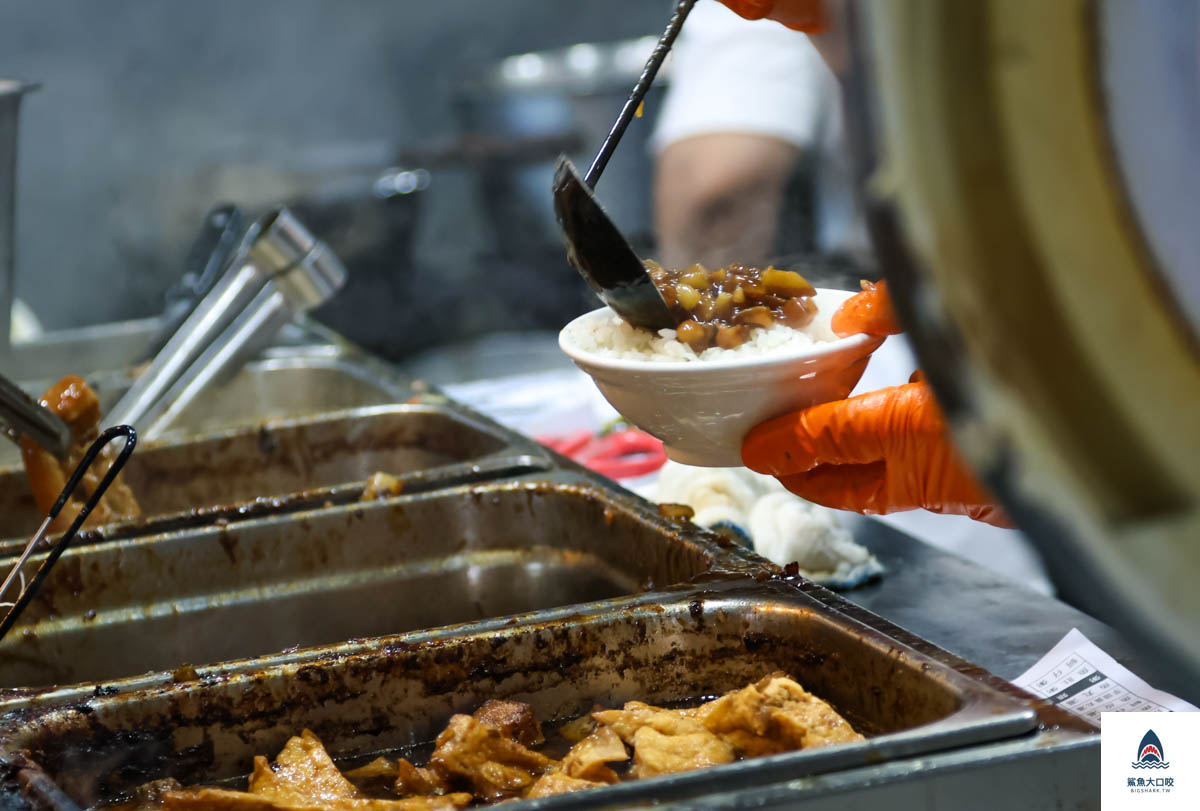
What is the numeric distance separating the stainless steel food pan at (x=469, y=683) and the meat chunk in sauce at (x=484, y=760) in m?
0.14

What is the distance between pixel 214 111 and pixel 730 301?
907 centimetres

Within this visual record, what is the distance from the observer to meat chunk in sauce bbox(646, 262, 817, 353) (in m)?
1.42

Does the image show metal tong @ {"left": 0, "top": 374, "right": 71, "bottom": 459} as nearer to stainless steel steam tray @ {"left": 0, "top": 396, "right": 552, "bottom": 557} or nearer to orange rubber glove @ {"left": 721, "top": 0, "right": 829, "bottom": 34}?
stainless steel steam tray @ {"left": 0, "top": 396, "right": 552, "bottom": 557}

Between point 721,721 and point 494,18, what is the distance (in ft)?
32.9

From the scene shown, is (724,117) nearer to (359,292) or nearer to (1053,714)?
(359,292)

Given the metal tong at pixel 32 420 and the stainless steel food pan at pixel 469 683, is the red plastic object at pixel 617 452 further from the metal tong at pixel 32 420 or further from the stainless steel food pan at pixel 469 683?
the stainless steel food pan at pixel 469 683

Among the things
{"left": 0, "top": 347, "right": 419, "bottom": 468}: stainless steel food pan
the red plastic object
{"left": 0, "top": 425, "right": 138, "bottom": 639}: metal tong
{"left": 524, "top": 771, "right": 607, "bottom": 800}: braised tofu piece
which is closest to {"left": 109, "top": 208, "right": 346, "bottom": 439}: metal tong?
{"left": 0, "top": 347, "right": 419, "bottom": 468}: stainless steel food pan

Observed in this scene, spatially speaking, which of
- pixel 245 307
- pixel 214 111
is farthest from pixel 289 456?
pixel 214 111

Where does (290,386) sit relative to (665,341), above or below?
below

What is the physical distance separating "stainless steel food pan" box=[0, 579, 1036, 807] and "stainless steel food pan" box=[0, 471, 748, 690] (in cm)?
31

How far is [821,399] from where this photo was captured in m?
1.47

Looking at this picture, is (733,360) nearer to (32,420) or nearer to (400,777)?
(400,777)

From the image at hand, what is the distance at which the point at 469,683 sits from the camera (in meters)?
1.46

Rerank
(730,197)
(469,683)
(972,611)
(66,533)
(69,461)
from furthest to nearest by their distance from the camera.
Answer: (730,197), (69,461), (972,611), (66,533), (469,683)
